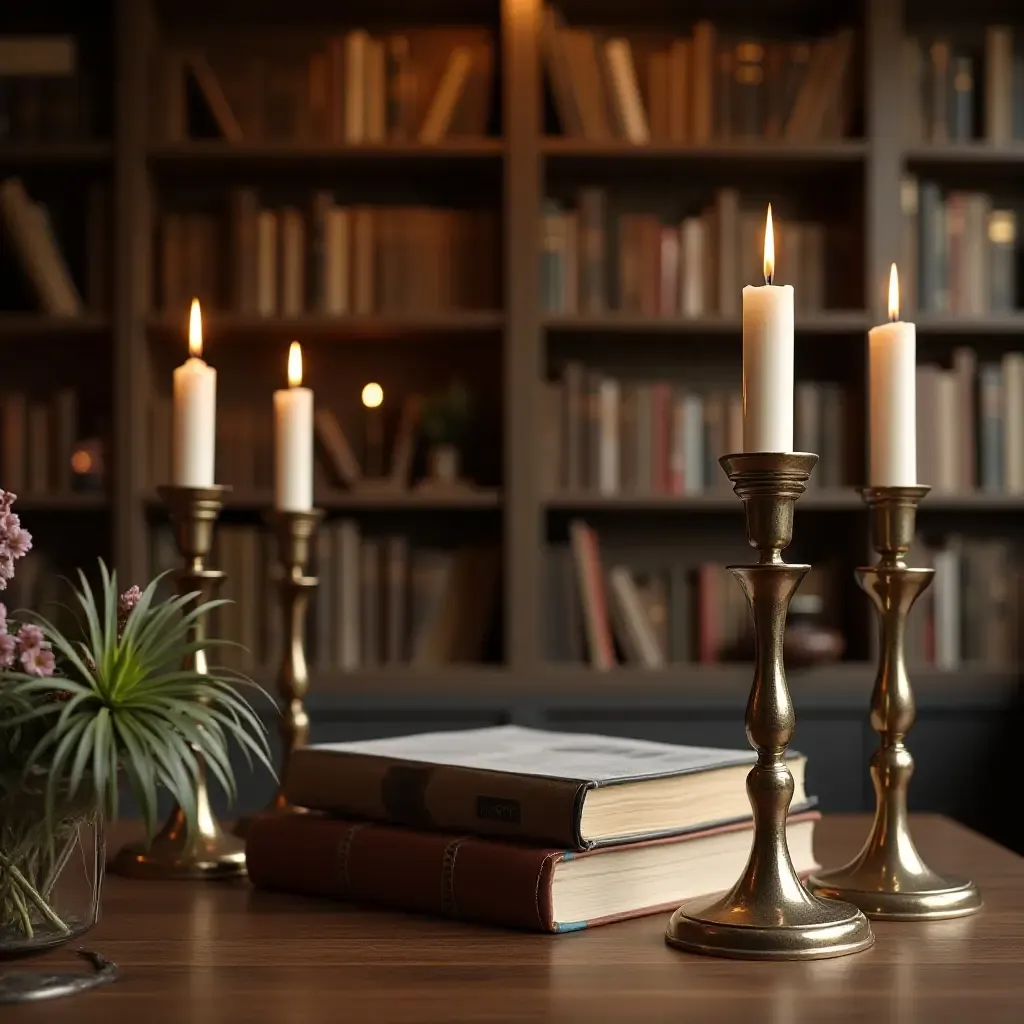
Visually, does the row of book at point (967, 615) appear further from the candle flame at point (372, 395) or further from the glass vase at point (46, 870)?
the glass vase at point (46, 870)

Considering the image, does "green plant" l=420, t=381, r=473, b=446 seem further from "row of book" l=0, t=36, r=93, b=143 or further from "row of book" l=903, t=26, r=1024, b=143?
"row of book" l=903, t=26, r=1024, b=143

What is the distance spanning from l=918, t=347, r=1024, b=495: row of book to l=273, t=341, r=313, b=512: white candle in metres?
1.91

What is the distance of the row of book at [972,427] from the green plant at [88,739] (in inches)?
91.3

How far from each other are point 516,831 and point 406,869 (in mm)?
87

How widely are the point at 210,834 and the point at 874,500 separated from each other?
562 mm

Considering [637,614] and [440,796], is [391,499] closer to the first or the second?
[637,614]

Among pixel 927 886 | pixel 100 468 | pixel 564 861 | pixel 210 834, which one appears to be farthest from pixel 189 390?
pixel 100 468

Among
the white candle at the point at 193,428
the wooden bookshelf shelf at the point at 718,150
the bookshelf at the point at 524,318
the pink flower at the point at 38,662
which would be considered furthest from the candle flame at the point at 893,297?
the wooden bookshelf shelf at the point at 718,150

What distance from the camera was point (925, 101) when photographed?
3.01 metres

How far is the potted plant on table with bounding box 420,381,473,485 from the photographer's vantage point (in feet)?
9.78

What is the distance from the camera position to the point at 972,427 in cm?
296

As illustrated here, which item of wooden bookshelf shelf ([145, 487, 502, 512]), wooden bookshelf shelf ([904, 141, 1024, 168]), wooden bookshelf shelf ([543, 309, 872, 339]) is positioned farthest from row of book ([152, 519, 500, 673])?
wooden bookshelf shelf ([904, 141, 1024, 168])

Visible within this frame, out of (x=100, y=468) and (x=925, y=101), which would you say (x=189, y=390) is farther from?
(x=925, y=101)

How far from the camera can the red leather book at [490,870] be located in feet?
2.98
